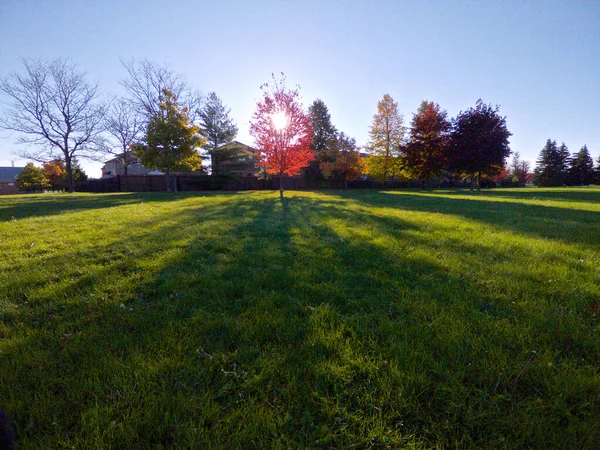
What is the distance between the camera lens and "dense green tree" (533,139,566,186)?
162 ft

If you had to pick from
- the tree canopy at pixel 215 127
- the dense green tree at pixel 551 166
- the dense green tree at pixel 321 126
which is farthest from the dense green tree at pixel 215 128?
the dense green tree at pixel 551 166

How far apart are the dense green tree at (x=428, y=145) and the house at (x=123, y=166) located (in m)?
31.3

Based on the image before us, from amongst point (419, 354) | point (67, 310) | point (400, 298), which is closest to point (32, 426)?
point (67, 310)

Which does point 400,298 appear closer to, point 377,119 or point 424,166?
point 424,166

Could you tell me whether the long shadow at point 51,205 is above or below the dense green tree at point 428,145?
below

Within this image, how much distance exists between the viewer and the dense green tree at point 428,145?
87.2 feet

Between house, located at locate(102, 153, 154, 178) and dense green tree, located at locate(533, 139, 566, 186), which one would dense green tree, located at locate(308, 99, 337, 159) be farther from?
dense green tree, located at locate(533, 139, 566, 186)

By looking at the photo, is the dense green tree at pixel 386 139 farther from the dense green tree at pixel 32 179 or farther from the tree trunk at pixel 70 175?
the dense green tree at pixel 32 179

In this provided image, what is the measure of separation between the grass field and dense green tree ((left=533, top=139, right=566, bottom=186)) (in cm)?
6490

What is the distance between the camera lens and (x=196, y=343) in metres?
2.07

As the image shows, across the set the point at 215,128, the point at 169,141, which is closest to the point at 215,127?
the point at 215,128

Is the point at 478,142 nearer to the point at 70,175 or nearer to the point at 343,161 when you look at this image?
the point at 343,161

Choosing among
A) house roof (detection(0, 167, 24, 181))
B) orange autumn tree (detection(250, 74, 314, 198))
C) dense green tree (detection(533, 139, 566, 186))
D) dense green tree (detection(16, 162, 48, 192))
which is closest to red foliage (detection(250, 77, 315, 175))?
orange autumn tree (detection(250, 74, 314, 198))

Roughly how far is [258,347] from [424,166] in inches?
1148
